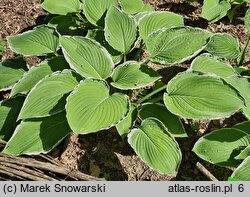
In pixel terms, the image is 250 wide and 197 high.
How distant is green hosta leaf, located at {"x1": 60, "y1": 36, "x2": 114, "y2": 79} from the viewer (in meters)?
2.61

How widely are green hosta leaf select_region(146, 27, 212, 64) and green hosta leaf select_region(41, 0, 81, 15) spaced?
67 cm

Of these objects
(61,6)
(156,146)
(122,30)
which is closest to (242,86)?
(156,146)

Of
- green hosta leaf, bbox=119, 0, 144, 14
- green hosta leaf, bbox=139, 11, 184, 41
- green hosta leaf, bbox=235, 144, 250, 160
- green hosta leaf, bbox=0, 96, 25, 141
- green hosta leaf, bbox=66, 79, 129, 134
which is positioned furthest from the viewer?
green hosta leaf, bbox=119, 0, 144, 14

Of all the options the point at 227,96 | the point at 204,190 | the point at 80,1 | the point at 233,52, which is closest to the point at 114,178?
the point at 204,190

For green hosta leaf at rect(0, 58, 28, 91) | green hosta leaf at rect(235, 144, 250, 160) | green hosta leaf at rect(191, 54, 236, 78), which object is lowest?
green hosta leaf at rect(235, 144, 250, 160)

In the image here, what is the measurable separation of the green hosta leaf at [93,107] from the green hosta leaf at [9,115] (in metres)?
0.50

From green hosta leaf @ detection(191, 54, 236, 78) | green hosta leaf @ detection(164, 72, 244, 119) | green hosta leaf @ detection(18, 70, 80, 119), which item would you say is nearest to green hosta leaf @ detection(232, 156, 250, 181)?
green hosta leaf @ detection(164, 72, 244, 119)

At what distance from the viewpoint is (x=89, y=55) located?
8.70 ft

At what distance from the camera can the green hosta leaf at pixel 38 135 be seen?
2543 mm

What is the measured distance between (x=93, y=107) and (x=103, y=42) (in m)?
0.56

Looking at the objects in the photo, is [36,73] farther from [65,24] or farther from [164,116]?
[164,116]

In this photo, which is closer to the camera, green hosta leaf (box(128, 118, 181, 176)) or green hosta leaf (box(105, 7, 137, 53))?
green hosta leaf (box(128, 118, 181, 176))

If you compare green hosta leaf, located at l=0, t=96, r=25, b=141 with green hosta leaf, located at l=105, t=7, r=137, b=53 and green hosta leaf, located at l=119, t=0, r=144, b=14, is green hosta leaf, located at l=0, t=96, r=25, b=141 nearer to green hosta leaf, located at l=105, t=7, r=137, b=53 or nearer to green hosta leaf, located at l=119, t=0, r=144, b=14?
green hosta leaf, located at l=105, t=7, r=137, b=53

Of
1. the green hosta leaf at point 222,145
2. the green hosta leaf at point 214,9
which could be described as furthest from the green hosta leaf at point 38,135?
the green hosta leaf at point 214,9
